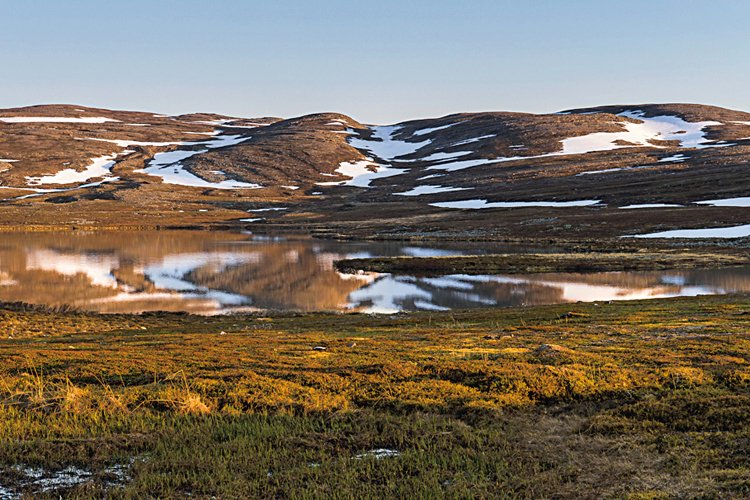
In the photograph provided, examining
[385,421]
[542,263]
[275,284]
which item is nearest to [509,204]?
[542,263]

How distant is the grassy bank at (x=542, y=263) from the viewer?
226 feet

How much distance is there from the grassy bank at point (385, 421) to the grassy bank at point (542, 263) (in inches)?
1872

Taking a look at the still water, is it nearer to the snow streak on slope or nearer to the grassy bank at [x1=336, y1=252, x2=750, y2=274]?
the grassy bank at [x1=336, y1=252, x2=750, y2=274]

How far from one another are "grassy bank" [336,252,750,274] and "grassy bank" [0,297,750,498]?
4755 centimetres

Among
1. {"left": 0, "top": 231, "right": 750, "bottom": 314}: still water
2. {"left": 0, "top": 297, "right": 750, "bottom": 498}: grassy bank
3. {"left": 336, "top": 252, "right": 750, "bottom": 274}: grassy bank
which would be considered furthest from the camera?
{"left": 336, "top": 252, "right": 750, "bottom": 274}: grassy bank

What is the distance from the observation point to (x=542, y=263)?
72000 mm

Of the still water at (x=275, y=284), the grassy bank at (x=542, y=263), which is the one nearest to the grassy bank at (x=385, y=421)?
the still water at (x=275, y=284)

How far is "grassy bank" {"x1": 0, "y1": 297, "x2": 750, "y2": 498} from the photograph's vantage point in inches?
362

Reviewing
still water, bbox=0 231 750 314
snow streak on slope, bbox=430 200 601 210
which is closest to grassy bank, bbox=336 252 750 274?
still water, bbox=0 231 750 314

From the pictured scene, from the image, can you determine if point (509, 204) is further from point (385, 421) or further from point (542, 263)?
point (385, 421)

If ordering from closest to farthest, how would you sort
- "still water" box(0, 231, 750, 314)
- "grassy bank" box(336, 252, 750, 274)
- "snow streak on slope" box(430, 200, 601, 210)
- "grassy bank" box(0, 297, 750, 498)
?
"grassy bank" box(0, 297, 750, 498), "still water" box(0, 231, 750, 314), "grassy bank" box(336, 252, 750, 274), "snow streak on slope" box(430, 200, 601, 210)

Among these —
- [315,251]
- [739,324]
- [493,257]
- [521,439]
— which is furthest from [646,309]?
[315,251]

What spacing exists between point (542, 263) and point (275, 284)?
31.8 meters

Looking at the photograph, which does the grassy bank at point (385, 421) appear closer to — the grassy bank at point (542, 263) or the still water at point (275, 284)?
the still water at point (275, 284)
